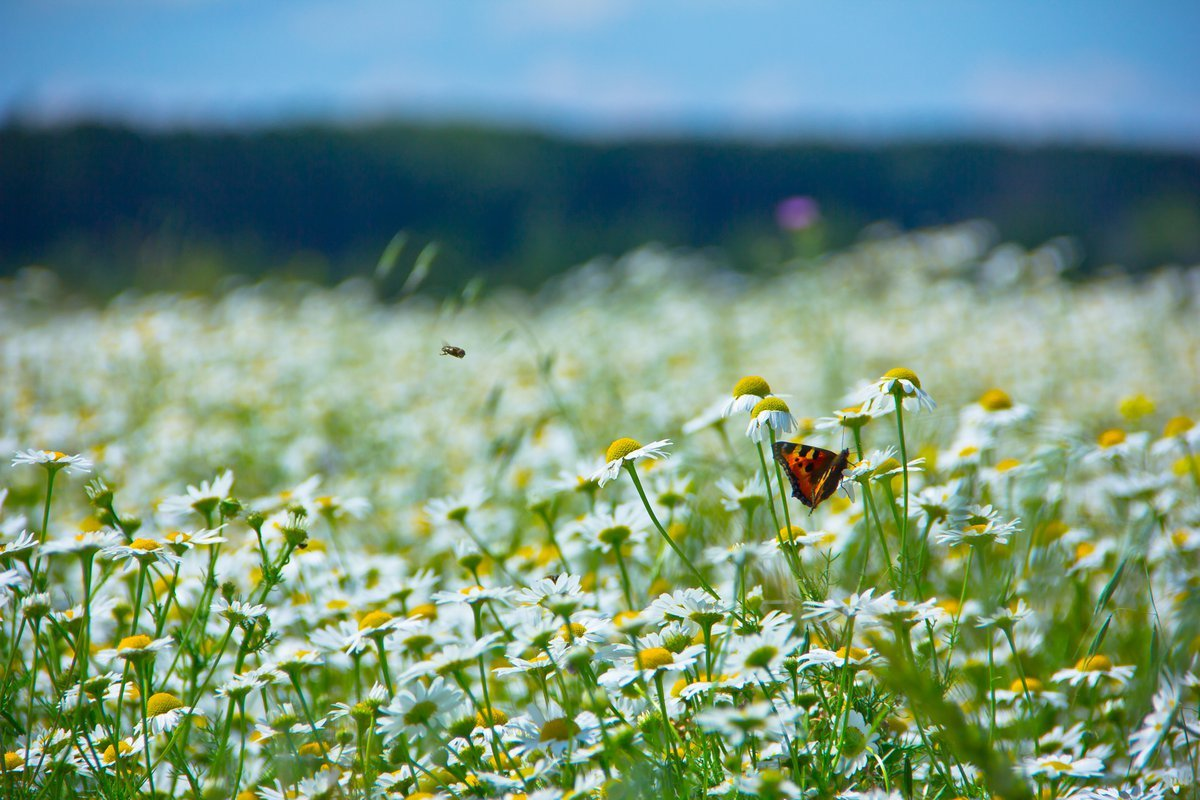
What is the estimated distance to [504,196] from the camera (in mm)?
22812

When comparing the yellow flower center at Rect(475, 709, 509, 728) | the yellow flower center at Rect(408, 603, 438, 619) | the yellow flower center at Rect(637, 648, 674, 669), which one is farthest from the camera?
the yellow flower center at Rect(408, 603, 438, 619)

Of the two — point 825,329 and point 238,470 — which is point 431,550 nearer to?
point 238,470

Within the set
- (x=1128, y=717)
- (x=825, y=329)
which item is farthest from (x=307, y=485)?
(x=825, y=329)

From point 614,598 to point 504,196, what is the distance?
70.7ft

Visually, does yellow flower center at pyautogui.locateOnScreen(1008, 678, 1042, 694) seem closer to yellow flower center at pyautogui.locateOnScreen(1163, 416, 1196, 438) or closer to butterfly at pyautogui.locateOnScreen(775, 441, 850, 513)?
butterfly at pyautogui.locateOnScreen(775, 441, 850, 513)

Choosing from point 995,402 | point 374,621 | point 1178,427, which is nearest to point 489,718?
point 374,621

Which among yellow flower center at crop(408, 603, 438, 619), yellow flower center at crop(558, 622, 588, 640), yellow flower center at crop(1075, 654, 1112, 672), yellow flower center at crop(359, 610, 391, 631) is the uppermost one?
yellow flower center at crop(558, 622, 588, 640)

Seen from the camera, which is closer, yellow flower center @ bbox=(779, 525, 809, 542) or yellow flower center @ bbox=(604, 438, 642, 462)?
yellow flower center @ bbox=(779, 525, 809, 542)

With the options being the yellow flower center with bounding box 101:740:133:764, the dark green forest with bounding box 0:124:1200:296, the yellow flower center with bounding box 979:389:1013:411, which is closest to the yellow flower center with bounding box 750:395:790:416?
the yellow flower center with bounding box 979:389:1013:411

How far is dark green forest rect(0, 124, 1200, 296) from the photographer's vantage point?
1620cm

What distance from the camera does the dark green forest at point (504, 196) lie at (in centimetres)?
1620

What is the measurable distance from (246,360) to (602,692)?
16.7 ft

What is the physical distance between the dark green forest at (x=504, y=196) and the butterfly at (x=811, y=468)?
935 centimetres

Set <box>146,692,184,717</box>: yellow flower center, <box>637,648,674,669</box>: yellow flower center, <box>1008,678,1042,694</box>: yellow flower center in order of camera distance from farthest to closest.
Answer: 1. <box>1008,678,1042,694</box>: yellow flower center
2. <box>146,692,184,717</box>: yellow flower center
3. <box>637,648,674,669</box>: yellow flower center
